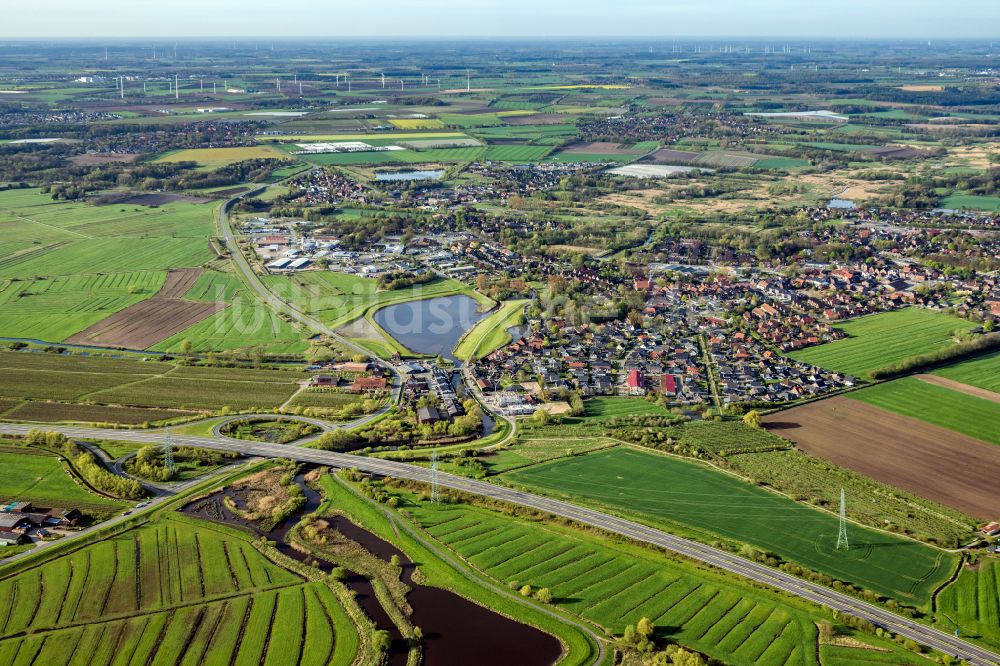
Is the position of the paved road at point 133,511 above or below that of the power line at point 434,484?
below

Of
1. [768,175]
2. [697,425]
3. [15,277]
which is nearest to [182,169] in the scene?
[15,277]

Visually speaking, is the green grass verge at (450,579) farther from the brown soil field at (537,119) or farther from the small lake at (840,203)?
the brown soil field at (537,119)

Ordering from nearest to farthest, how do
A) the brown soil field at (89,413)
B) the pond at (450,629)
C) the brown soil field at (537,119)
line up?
the pond at (450,629)
the brown soil field at (89,413)
the brown soil field at (537,119)

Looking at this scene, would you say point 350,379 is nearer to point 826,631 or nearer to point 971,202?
point 826,631

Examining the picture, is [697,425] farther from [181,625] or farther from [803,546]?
[181,625]

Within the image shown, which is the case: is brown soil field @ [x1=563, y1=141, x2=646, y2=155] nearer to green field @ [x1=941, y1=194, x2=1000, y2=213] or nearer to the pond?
green field @ [x1=941, y1=194, x2=1000, y2=213]

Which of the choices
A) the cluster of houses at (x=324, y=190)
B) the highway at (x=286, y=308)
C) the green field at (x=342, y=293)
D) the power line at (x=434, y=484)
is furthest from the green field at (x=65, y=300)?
the power line at (x=434, y=484)
